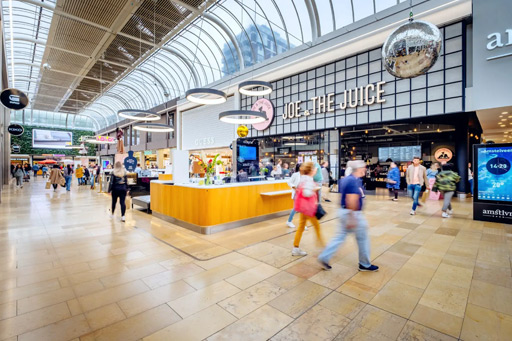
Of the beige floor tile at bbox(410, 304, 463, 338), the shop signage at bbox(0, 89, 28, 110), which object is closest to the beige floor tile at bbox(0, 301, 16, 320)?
the beige floor tile at bbox(410, 304, 463, 338)

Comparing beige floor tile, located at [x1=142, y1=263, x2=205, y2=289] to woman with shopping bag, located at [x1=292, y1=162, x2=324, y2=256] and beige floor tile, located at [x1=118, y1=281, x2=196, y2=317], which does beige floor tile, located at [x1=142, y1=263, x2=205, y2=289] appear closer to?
beige floor tile, located at [x1=118, y1=281, x2=196, y2=317]

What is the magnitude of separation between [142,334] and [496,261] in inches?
183

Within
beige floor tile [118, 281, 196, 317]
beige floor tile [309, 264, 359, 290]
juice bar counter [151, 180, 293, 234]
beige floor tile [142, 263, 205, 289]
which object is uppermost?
juice bar counter [151, 180, 293, 234]

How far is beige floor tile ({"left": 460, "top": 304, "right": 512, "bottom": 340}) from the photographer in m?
1.93

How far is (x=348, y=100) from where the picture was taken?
11359mm

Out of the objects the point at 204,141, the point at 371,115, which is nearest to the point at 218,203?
the point at 371,115

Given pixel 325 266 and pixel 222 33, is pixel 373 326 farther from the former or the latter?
pixel 222 33

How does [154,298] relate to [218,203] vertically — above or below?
below

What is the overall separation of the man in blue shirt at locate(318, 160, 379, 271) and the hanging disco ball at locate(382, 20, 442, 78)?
1298 millimetres

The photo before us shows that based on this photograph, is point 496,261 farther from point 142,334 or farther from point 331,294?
point 142,334

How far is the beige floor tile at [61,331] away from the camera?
1.91 m

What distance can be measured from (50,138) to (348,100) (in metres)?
43.1

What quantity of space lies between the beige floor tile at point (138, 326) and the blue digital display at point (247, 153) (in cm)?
464

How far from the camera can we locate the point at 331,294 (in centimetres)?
256
